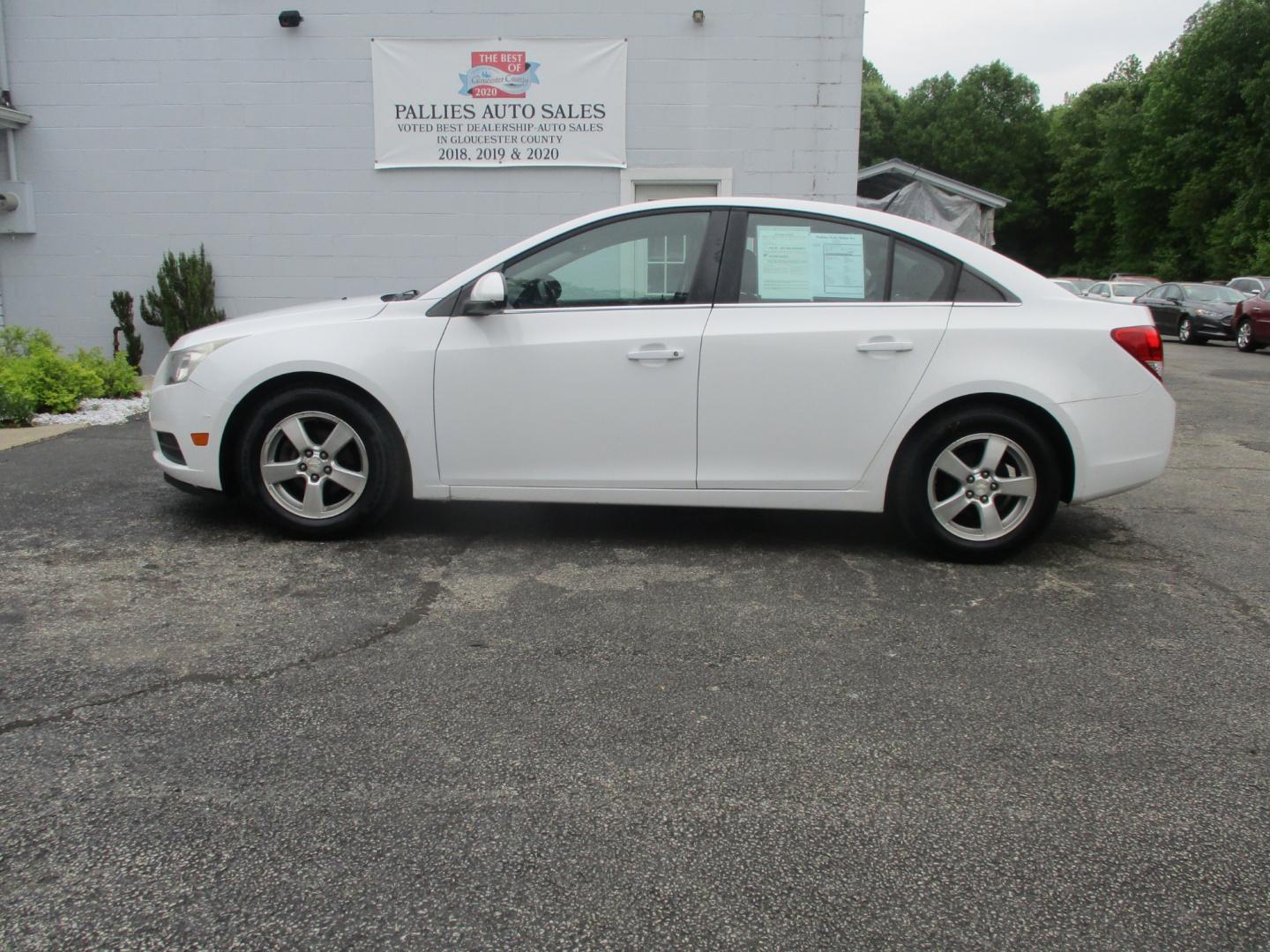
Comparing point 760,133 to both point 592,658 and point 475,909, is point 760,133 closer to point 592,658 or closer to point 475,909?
point 592,658

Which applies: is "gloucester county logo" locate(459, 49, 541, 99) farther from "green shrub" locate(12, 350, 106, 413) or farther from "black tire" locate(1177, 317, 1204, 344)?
"black tire" locate(1177, 317, 1204, 344)

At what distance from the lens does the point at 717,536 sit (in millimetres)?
5164

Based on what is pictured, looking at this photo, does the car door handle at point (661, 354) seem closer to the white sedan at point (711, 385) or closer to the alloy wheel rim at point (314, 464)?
the white sedan at point (711, 385)

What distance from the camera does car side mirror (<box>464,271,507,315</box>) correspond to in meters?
4.56

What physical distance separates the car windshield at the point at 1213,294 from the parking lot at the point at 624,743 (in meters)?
20.8

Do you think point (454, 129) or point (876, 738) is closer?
point (876, 738)

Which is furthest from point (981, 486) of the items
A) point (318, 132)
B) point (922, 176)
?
point (922, 176)

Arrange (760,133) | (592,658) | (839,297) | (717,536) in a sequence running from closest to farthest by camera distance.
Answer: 1. (592,658)
2. (839,297)
3. (717,536)
4. (760,133)

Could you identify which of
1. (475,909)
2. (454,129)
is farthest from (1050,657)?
(454,129)

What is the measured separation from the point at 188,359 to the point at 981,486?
372 centimetres

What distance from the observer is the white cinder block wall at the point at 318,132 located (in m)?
11.0

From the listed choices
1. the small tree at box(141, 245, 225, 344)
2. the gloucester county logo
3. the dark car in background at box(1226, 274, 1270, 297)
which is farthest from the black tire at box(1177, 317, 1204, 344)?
the small tree at box(141, 245, 225, 344)

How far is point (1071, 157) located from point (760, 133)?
5765cm

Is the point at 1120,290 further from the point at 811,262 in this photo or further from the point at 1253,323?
the point at 811,262
